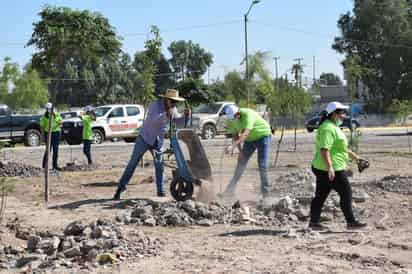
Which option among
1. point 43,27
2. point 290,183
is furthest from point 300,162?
point 43,27

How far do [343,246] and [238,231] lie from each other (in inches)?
61.8

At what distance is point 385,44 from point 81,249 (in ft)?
181

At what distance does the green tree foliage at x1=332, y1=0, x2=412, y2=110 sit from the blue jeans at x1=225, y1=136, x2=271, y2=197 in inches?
1925

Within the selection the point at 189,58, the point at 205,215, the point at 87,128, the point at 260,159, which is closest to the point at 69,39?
the point at 260,159

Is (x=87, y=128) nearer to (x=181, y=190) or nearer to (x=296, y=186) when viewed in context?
(x=296, y=186)

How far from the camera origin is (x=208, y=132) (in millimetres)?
35531

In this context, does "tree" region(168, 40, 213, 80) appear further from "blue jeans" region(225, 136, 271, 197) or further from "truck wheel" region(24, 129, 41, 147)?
"blue jeans" region(225, 136, 271, 197)

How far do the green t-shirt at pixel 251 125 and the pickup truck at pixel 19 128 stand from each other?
20993 millimetres

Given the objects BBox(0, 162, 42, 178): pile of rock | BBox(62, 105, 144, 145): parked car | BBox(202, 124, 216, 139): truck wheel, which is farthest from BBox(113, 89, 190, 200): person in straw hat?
BBox(202, 124, 216, 139): truck wheel

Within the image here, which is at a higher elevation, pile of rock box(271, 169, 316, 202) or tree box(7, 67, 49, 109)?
tree box(7, 67, 49, 109)

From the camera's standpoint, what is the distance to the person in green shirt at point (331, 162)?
8.64 metres

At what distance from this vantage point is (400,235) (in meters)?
8.57

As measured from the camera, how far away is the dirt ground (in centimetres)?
713

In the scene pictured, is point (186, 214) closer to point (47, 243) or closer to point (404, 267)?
point (47, 243)
